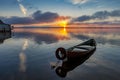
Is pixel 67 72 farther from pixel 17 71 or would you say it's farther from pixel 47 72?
pixel 17 71

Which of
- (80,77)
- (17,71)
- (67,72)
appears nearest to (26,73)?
(17,71)

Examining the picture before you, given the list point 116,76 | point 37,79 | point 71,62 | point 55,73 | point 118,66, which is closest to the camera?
point 37,79

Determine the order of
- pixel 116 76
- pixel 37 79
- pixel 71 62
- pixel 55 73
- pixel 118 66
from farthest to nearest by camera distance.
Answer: pixel 71 62 < pixel 118 66 < pixel 55 73 < pixel 116 76 < pixel 37 79

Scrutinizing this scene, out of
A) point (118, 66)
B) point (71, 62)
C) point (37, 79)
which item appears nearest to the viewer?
point (37, 79)

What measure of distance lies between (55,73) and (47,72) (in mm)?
727

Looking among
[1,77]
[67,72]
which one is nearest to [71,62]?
[67,72]

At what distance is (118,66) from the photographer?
50.5ft

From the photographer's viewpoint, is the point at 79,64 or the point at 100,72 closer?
the point at 100,72

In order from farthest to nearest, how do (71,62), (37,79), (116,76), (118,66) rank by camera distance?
(71,62)
(118,66)
(116,76)
(37,79)

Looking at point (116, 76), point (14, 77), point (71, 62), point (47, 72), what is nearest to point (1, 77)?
point (14, 77)

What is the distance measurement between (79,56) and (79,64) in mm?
1174

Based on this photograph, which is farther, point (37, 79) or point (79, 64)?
point (79, 64)

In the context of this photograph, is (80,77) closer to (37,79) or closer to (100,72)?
(100,72)

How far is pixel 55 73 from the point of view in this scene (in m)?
13.0
